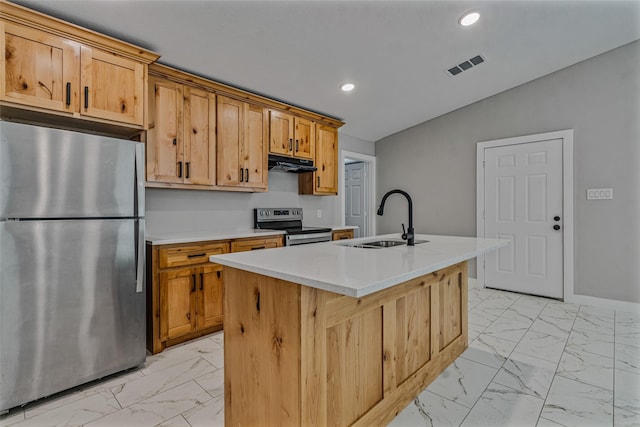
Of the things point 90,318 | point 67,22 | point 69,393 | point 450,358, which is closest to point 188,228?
point 90,318

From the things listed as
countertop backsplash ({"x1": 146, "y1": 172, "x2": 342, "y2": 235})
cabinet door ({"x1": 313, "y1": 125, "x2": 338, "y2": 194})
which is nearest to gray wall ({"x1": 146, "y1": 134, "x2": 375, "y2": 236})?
countertop backsplash ({"x1": 146, "y1": 172, "x2": 342, "y2": 235})

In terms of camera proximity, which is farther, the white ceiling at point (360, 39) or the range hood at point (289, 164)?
the range hood at point (289, 164)

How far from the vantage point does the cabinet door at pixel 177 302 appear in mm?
2496

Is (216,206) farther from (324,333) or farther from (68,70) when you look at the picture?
(324,333)

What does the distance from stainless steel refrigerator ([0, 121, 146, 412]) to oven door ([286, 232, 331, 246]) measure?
1505mm

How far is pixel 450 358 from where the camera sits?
2.32 meters

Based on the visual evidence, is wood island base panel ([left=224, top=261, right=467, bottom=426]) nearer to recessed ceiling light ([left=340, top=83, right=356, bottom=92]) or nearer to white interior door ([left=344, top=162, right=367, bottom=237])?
recessed ceiling light ([left=340, top=83, right=356, bottom=92])

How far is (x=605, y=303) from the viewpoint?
355 centimetres

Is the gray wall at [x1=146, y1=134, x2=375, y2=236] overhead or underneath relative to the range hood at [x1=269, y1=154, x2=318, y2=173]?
underneath

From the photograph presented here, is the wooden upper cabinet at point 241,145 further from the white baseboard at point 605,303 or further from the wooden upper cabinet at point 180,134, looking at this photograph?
the white baseboard at point 605,303

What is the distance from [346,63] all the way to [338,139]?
164 cm

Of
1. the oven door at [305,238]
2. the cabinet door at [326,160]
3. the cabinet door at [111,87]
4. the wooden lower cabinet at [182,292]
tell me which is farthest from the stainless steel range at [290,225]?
the cabinet door at [111,87]

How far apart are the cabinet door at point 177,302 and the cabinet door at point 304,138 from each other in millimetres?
1958

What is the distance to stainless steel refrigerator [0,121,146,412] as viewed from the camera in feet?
5.77
